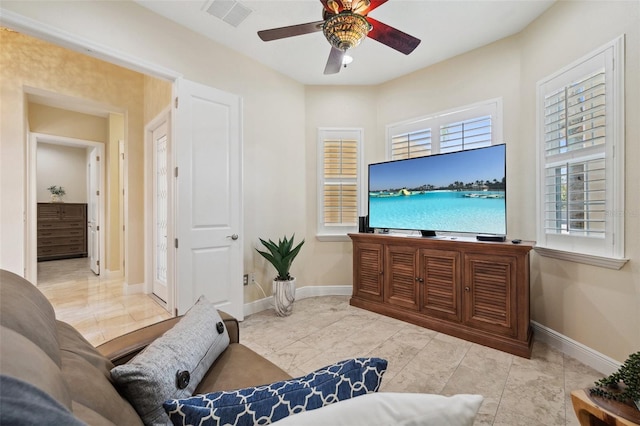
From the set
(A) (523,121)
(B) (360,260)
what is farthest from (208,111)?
(A) (523,121)

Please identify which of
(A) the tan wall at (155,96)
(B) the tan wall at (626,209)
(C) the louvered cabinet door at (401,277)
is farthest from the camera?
(A) the tan wall at (155,96)

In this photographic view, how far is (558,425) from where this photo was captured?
1.54m

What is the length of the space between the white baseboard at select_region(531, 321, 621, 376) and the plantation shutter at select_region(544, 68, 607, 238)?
869mm

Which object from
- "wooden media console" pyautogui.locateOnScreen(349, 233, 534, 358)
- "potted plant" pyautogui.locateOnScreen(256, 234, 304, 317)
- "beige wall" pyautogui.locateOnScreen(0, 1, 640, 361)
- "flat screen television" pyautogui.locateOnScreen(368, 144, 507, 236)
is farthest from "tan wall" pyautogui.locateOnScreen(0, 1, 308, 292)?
"flat screen television" pyautogui.locateOnScreen(368, 144, 507, 236)

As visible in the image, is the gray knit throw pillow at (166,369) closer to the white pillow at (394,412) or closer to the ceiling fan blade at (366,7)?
the white pillow at (394,412)

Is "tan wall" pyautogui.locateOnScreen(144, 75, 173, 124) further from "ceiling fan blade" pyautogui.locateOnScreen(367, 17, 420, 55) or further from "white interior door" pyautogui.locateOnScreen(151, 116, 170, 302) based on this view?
"ceiling fan blade" pyautogui.locateOnScreen(367, 17, 420, 55)

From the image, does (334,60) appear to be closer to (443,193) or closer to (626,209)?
(443,193)

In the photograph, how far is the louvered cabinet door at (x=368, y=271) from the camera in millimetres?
3248

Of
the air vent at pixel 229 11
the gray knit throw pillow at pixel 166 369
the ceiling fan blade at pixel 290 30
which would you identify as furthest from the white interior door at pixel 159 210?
the gray knit throw pillow at pixel 166 369

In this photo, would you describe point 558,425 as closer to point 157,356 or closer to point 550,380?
point 550,380

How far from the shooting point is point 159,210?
384 cm

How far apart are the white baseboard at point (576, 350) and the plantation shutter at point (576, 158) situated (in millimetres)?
869

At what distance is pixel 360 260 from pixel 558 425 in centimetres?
214

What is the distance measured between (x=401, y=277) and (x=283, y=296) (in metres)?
1.31
